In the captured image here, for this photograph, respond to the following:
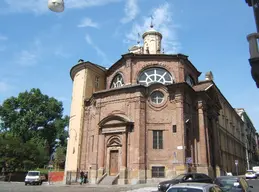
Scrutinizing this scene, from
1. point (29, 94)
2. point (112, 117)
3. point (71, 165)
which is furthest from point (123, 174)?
point (29, 94)

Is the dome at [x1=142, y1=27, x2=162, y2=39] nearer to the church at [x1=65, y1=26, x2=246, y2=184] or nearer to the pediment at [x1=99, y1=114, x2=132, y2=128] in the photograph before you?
the church at [x1=65, y1=26, x2=246, y2=184]

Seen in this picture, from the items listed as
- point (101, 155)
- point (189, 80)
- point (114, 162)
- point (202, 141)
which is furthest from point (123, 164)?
point (189, 80)

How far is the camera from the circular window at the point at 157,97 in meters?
28.0

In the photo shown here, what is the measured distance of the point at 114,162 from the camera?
27.4m

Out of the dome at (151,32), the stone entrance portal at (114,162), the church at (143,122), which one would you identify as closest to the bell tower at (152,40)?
the dome at (151,32)

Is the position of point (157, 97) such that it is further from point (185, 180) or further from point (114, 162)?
point (185, 180)

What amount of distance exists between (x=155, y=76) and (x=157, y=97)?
11.5ft

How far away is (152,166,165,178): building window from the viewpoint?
2558cm

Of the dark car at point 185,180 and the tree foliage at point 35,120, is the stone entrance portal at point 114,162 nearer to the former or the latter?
the dark car at point 185,180

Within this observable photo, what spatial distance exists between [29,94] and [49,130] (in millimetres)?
8227

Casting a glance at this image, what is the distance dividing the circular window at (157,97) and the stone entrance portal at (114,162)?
6.57 m

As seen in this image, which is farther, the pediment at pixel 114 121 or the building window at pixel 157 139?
the pediment at pixel 114 121

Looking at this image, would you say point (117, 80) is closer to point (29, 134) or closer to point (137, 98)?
point (137, 98)

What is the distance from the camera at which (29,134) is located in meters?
50.9
